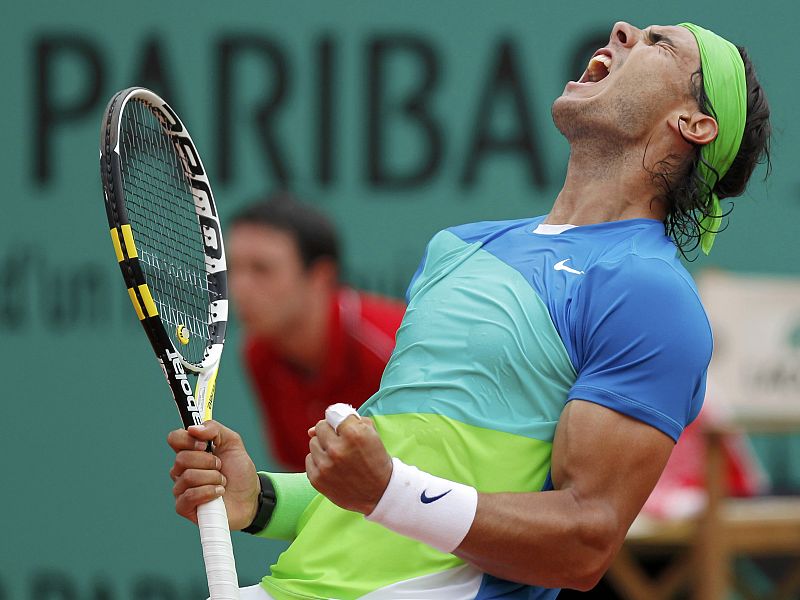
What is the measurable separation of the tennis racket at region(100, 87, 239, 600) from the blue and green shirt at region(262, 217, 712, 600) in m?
0.14

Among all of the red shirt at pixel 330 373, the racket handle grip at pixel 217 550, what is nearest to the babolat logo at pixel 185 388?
the racket handle grip at pixel 217 550

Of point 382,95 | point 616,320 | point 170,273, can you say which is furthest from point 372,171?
point 616,320

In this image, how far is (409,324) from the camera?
7.92 feet

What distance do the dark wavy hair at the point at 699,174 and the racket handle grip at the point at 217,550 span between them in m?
0.91

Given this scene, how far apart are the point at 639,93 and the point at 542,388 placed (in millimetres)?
587

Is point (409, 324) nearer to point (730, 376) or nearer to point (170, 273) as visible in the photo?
point (170, 273)

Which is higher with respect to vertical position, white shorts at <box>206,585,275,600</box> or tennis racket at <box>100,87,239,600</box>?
tennis racket at <box>100,87,239,600</box>

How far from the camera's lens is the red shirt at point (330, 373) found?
201 inches

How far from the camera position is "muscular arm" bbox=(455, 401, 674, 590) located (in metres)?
2.12

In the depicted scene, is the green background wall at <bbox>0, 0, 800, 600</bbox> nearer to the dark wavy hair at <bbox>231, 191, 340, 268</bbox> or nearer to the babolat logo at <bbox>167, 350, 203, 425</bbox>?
the dark wavy hair at <bbox>231, 191, 340, 268</bbox>

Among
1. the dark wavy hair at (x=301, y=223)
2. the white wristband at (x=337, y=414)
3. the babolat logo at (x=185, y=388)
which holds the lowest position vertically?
the dark wavy hair at (x=301, y=223)

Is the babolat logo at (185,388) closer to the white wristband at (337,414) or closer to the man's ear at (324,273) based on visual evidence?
the white wristband at (337,414)

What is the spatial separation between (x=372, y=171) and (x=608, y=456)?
158 inches

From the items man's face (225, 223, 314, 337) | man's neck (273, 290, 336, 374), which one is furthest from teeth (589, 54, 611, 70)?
man's face (225, 223, 314, 337)
